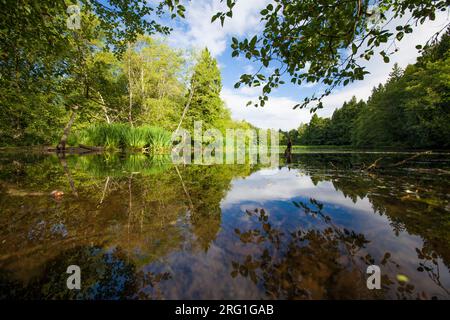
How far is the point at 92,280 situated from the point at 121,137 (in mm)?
12742

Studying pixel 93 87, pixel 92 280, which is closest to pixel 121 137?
pixel 93 87

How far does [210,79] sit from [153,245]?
71.2 ft

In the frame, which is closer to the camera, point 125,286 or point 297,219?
point 125,286

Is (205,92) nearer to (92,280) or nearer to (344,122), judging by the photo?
(92,280)

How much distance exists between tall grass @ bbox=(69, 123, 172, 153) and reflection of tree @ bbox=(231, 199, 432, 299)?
12190mm

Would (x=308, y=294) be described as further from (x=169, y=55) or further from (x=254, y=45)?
(x=169, y=55)

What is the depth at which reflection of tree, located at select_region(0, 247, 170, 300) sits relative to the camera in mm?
861

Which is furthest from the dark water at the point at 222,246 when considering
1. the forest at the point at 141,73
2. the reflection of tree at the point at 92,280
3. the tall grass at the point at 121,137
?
the tall grass at the point at 121,137

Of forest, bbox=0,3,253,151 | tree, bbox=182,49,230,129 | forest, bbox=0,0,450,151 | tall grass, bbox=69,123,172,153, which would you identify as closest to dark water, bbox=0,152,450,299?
forest, bbox=0,0,450,151

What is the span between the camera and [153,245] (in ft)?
4.23

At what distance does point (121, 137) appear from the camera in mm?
12102

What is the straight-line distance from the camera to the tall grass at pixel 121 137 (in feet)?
39.5

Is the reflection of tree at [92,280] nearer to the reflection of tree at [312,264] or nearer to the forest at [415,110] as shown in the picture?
the reflection of tree at [312,264]
